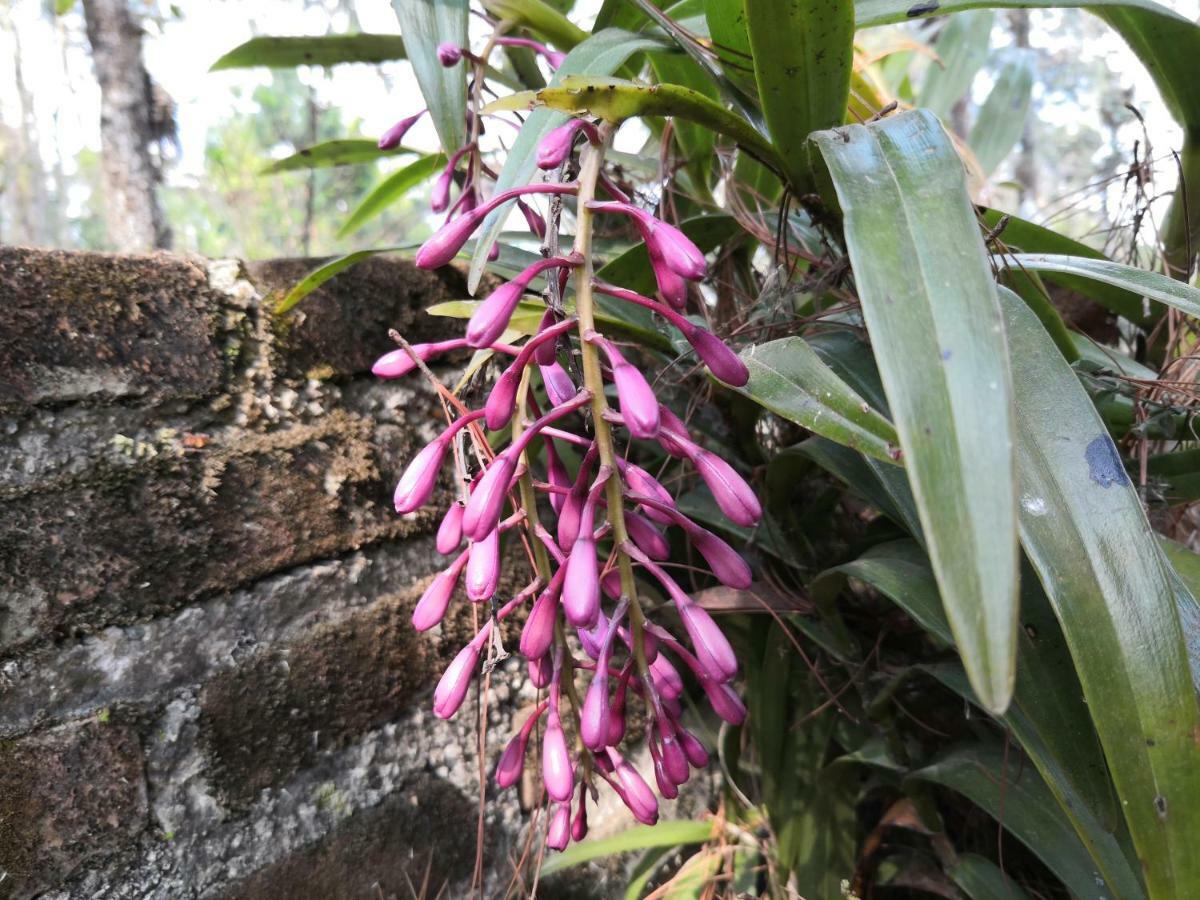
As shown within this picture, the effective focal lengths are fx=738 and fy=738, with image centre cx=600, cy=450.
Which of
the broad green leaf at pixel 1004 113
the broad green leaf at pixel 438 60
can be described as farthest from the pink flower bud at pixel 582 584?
the broad green leaf at pixel 1004 113

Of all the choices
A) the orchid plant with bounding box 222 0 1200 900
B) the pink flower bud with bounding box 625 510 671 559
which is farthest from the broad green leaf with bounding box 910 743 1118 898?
the pink flower bud with bounding box 625 510 671 559

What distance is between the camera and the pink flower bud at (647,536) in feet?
1.37

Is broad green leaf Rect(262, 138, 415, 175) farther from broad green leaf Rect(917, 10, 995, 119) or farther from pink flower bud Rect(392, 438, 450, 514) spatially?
broad green leaf Rect(917, 10, 995, 119)

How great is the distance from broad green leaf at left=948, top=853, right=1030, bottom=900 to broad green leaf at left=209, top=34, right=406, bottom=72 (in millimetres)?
909

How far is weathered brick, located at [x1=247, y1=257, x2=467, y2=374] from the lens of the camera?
2.17ft

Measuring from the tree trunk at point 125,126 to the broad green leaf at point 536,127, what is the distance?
3.45 ft

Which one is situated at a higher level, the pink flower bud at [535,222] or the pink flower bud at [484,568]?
the pink flower bud at [535,222]

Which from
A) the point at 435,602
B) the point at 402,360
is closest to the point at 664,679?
the point at 435,602

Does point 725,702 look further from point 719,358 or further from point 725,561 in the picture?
point 719,358

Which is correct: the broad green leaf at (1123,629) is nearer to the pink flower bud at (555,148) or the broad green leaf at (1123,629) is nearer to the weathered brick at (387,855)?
the pink flower bud at (555,148)

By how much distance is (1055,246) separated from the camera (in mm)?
593

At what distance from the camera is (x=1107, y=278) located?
0.43 metres

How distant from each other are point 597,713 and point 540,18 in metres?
0.56

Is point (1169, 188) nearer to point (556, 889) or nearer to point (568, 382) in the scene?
point (568, 382)
